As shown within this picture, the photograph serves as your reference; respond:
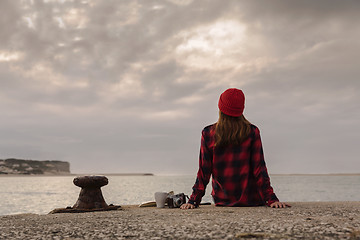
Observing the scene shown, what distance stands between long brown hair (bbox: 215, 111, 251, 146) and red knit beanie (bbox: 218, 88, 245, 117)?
11 cm

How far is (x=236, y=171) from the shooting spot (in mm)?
5609

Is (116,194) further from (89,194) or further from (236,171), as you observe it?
(236,171)

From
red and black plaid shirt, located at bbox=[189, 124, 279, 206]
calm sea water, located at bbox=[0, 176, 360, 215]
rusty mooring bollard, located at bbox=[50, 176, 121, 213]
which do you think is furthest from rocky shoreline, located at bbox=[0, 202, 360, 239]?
calm sea water, located at bbox=[0, 176, 360, 215]

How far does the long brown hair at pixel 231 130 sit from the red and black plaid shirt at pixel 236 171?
0.15m

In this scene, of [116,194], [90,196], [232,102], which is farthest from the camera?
[116,194]

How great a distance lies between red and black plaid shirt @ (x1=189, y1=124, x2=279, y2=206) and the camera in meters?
5.55

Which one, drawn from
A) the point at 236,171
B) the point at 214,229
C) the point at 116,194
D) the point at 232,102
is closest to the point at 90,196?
the point at 236,171

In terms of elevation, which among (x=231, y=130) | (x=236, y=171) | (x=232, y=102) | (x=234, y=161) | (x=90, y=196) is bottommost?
(x=90, y=196)

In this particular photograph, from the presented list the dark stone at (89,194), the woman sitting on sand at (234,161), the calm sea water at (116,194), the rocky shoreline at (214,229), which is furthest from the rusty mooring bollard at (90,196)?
the calm sea water at (116,194)

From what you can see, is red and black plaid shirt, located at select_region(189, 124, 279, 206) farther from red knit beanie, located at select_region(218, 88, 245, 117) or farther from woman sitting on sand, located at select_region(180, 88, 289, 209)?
red knit beanie, located at select_region(218, 88, 245, 117)

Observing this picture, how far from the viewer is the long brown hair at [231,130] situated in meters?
5.44

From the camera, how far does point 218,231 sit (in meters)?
3.48

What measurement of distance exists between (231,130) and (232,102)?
18.5 inches

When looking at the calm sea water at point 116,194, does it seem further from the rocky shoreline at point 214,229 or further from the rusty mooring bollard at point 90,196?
the rocky shoreline at point 214,229
